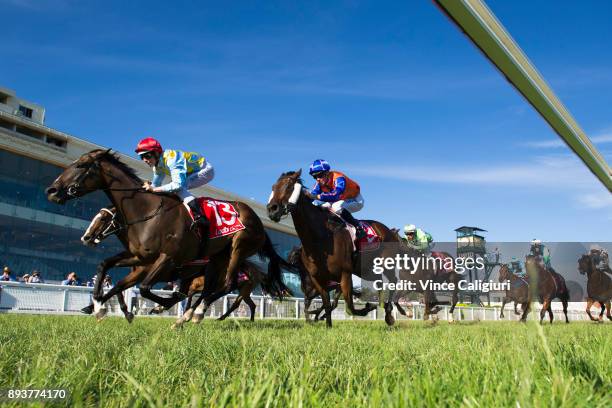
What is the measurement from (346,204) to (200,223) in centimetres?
297

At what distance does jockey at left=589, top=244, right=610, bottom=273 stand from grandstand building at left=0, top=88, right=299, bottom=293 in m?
30.6

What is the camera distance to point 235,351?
135 inches

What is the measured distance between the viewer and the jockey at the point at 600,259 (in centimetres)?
1762

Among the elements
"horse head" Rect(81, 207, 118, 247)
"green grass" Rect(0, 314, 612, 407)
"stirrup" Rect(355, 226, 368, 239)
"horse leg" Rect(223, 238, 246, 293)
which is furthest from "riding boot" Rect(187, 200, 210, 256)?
"green grass" Rect(0, 314, 612, 407)

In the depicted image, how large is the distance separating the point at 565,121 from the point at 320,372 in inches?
60.1

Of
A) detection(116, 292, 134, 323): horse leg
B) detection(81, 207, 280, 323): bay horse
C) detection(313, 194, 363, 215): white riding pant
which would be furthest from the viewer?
detection(313, 194, 363, 215): white riding pant

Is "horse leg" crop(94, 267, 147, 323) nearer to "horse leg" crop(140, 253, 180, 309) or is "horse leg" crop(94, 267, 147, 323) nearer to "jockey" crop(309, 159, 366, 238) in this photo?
"horse leg" crop(140, 253, 180, 309)

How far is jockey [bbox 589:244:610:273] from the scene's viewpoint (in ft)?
57.8

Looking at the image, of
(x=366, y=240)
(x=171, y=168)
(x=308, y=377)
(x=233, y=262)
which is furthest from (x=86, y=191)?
(x=308, y=377)

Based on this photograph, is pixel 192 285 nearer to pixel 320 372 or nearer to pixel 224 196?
pixel 320 372

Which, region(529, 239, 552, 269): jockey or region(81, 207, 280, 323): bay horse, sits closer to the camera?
region(81, 207, 280, 323): bay horse

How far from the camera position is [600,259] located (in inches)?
698

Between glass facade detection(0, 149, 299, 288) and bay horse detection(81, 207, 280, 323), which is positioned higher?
glass facade detection(0, 149, 299, 288)

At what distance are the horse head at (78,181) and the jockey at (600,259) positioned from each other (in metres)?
16.6
